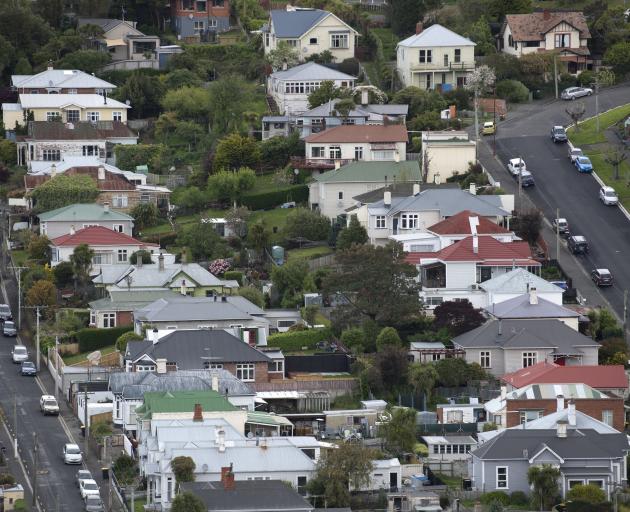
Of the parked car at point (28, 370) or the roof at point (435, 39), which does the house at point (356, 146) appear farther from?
the parked car at point (28, 370)

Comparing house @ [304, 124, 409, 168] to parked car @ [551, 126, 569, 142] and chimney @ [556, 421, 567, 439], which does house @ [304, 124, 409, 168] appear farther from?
chimney @ [556, 421, 567, 439]

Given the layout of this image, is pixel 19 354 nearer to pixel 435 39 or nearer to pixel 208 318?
pixel 208 318

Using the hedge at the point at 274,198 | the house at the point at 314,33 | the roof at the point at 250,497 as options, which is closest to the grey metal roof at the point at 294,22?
the house at the point at 314,33

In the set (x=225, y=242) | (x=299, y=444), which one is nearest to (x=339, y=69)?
(x=225, y=242)

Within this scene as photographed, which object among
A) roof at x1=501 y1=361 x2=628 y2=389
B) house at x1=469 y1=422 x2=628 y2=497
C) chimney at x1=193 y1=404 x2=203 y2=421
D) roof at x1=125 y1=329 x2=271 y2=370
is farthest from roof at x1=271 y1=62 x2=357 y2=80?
house at x1=469 y1=422 x2=628 y2=497

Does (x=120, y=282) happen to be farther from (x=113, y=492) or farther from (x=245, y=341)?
(x=113, y=492)
